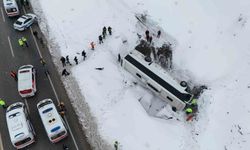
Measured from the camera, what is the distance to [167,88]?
25.0 metres

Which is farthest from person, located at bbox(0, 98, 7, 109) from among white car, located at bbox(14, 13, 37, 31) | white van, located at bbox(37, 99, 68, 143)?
white car, located at bbox(14, 13, 37, 31)

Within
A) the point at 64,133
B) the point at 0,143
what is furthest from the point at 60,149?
the point at 0,143

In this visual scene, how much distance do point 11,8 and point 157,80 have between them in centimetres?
1897

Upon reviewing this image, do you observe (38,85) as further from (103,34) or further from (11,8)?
(11,8)

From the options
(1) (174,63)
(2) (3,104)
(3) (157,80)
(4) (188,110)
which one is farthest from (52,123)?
(1) (174,63)

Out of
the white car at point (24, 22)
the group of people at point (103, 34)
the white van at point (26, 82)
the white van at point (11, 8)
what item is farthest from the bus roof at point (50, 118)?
the white van at point (11, 8)

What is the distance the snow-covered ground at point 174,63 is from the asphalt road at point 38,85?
880mm

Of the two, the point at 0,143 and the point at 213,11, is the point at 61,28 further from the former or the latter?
the point at 213,11

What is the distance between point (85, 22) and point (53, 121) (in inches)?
528

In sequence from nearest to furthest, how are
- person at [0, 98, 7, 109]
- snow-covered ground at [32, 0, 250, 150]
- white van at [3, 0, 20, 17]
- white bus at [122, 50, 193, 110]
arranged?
snow-covered ground at [32, 0, 250, 150]
white bus at [122, 50, 193, 110]
person at [0, 98, 7, 109]
white van at [3, 0, 20, 17]

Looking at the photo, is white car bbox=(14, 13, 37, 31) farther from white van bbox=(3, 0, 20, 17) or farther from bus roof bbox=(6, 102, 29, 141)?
bus roof bbox=(6, 102, 29, 141)

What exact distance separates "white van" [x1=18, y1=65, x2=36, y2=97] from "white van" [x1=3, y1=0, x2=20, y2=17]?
889cm

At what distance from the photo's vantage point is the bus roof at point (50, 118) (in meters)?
22.9

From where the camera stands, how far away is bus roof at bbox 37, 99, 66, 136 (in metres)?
22.9
